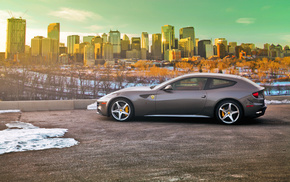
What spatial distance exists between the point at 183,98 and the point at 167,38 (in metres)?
8.52

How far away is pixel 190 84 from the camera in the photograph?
25.6ft

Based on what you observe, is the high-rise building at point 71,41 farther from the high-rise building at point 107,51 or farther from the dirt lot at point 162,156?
the dirt lot at point 162,156

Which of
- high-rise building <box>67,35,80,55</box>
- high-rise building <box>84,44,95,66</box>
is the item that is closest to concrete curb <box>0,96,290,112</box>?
high-rise building <box>84,44,95,66</box>

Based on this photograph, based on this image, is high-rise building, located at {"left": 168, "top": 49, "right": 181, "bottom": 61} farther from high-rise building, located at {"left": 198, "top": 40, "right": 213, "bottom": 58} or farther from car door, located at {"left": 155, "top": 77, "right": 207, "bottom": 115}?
car door, located at {"left": 155, "top": 77, "right": 207, "bottom": 115}

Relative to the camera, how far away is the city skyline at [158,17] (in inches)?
596

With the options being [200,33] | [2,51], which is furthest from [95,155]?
[200,33]

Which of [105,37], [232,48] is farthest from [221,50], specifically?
[105,37]

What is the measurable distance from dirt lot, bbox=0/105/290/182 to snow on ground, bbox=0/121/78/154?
0.80 ft

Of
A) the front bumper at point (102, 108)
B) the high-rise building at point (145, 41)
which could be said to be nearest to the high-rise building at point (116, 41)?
the high-rise building at point (145, 41)

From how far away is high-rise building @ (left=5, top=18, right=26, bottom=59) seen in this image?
14.2 meters

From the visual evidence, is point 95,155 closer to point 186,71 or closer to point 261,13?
point 186,71

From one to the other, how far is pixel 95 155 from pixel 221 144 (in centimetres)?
217

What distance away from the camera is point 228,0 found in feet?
52.3

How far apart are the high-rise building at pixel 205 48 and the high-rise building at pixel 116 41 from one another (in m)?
4.17
